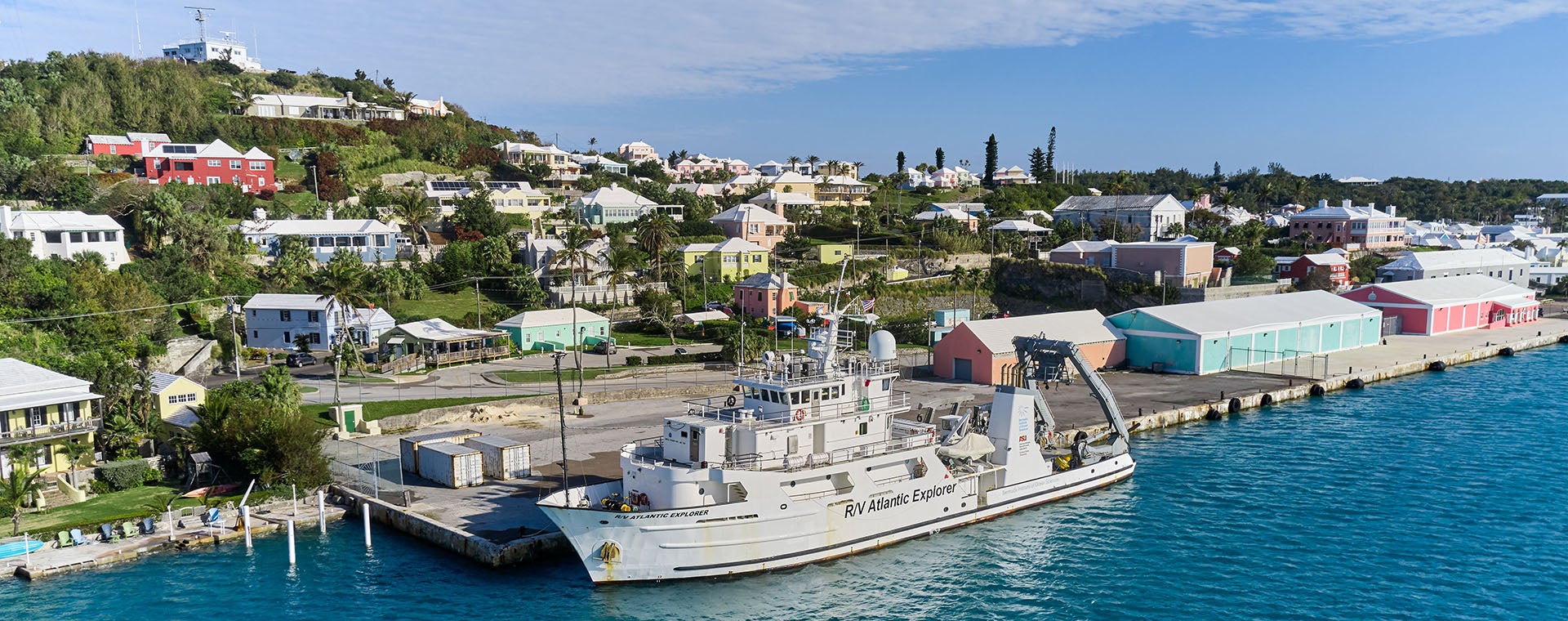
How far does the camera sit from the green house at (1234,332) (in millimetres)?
55312

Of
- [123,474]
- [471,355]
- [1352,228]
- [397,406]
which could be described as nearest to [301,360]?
[471,355]

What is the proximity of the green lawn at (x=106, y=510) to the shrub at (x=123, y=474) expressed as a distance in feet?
0.85

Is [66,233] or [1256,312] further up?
[66,233]

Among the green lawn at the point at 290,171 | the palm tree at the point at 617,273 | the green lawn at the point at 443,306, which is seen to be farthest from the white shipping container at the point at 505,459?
the green lawn at the point at 290,171

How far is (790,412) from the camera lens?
2842 centimetres

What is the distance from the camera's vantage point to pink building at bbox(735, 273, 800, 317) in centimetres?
6819

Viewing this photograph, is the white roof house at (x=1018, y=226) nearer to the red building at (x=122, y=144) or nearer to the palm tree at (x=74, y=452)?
the red building at (x=122, y=144)

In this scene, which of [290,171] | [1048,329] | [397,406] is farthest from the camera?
[290,171]

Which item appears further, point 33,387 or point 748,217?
point 748,217

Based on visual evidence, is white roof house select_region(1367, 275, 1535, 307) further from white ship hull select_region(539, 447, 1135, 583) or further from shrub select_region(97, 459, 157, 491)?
shrub select_region(97, 459, 157, 491)

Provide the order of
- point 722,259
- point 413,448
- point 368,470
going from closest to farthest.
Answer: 1. point 368,470
2. point 413,448
3. point 722,259

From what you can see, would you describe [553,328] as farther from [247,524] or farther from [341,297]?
[247,524]

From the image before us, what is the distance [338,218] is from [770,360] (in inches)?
2461

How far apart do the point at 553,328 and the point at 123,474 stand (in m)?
28.7
